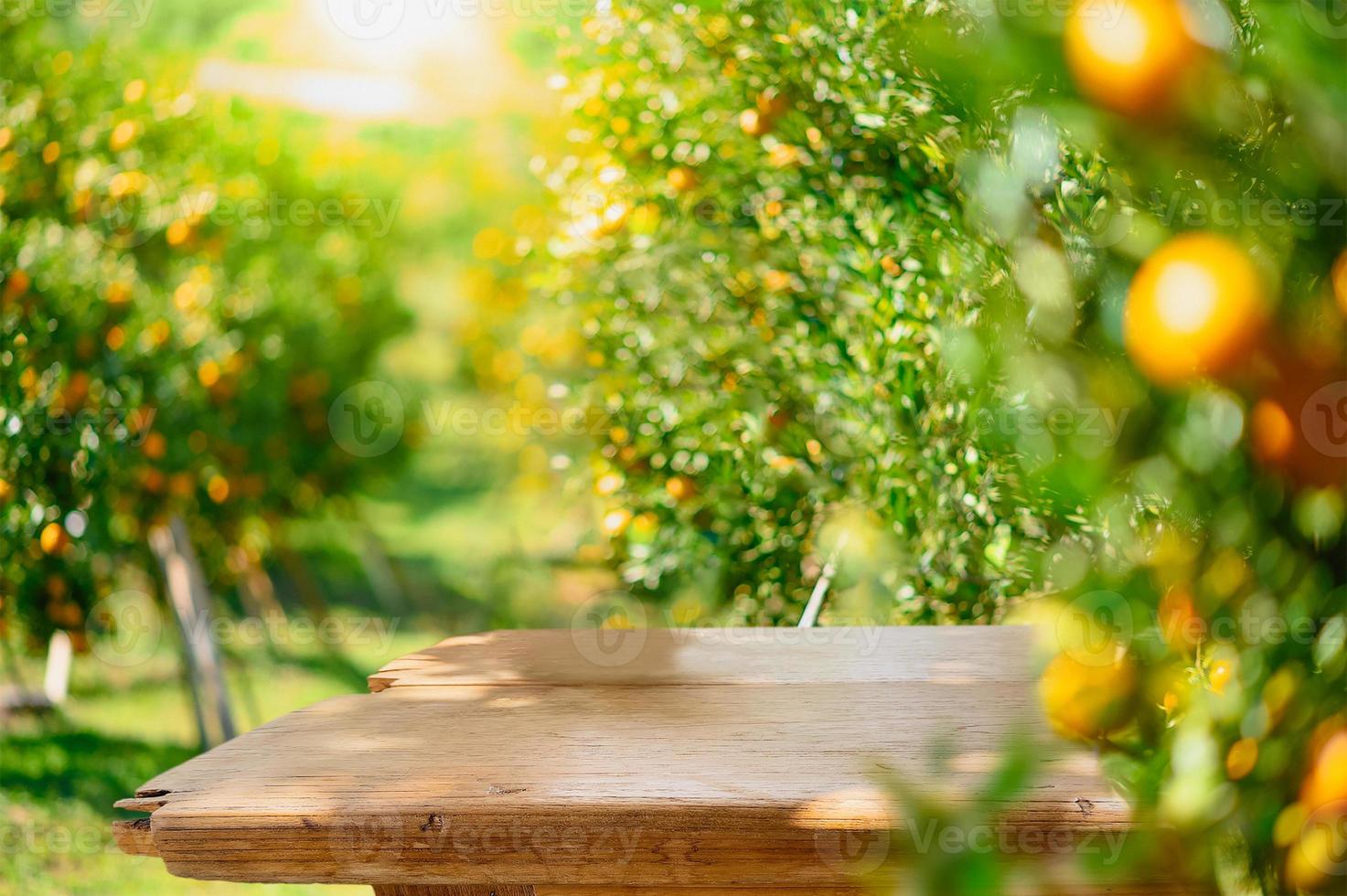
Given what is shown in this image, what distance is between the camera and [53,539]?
291cm

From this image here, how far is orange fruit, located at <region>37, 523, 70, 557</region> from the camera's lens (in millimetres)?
2895

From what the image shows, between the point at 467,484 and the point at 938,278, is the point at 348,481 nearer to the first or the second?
the point at 467,484

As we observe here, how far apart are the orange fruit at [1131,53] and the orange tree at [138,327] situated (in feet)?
9.58

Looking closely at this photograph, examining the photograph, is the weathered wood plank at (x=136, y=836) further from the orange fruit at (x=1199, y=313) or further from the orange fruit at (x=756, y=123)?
the orange fruit at (x=756, y=123)

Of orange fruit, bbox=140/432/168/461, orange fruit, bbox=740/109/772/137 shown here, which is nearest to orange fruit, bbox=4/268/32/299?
orange fruit, bbox=140/432/168/461

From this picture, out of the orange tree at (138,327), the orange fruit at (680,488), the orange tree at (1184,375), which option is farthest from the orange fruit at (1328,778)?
the orange tree at (138,327)

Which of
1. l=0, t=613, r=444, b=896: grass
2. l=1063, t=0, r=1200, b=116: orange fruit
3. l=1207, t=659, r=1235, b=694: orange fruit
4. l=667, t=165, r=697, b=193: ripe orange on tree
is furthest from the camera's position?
l=0, t=613, r=444, b=896: grass

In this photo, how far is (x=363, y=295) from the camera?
5379 mm

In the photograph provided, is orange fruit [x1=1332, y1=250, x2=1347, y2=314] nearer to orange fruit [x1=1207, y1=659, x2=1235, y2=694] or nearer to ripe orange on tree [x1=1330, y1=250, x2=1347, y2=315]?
ripe orange on tree [x1=1330, y1=250, x2=1347, y2=315]

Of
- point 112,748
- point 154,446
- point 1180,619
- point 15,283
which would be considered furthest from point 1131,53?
point 112,748

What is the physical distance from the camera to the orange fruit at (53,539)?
289 centimetres

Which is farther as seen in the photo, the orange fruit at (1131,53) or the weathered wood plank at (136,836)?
the weathered wood plank at (136,836)

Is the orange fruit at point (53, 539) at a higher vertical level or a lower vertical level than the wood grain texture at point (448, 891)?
lower

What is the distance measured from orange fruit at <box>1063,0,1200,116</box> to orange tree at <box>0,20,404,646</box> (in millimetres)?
2921
